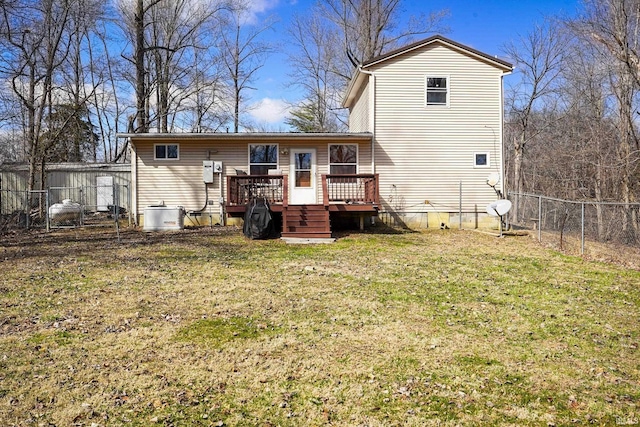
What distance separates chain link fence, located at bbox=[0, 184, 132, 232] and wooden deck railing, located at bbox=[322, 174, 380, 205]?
630 centimetres

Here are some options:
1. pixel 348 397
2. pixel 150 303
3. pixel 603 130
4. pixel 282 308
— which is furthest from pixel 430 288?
pixel 603 130

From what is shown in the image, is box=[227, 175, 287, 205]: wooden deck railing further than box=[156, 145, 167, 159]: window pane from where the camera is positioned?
No

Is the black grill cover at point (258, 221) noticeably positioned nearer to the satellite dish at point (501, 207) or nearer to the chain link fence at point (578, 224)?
the satellite dish at point (501, 207)

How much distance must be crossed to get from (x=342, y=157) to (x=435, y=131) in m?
3.11

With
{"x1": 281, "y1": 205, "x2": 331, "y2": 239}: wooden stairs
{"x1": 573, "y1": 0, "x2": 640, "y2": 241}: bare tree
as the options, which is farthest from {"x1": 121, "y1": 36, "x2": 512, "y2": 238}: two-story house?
{"x1": 573, "y1": 0, "x2": 640, "y2": 241}: bare tree

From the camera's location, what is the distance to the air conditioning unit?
532 inches

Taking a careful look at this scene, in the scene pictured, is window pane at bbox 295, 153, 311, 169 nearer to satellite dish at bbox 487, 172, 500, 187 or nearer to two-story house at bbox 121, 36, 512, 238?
two-story house at bbox 121, 36, 512, 238

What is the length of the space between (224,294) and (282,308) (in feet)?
3.69

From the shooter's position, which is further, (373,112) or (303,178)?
(303,178)

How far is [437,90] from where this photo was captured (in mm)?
14195

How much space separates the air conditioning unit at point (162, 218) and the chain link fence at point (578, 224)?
10429mm

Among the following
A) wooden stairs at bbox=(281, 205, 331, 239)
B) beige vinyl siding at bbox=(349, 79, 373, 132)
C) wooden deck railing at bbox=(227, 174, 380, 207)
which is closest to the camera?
wooden stairs at bbox=(281, 205, 331, 239)

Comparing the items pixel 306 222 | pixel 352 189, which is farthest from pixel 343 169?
pixel 306 222

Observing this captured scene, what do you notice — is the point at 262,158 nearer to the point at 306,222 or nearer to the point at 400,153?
the point at 306,222
